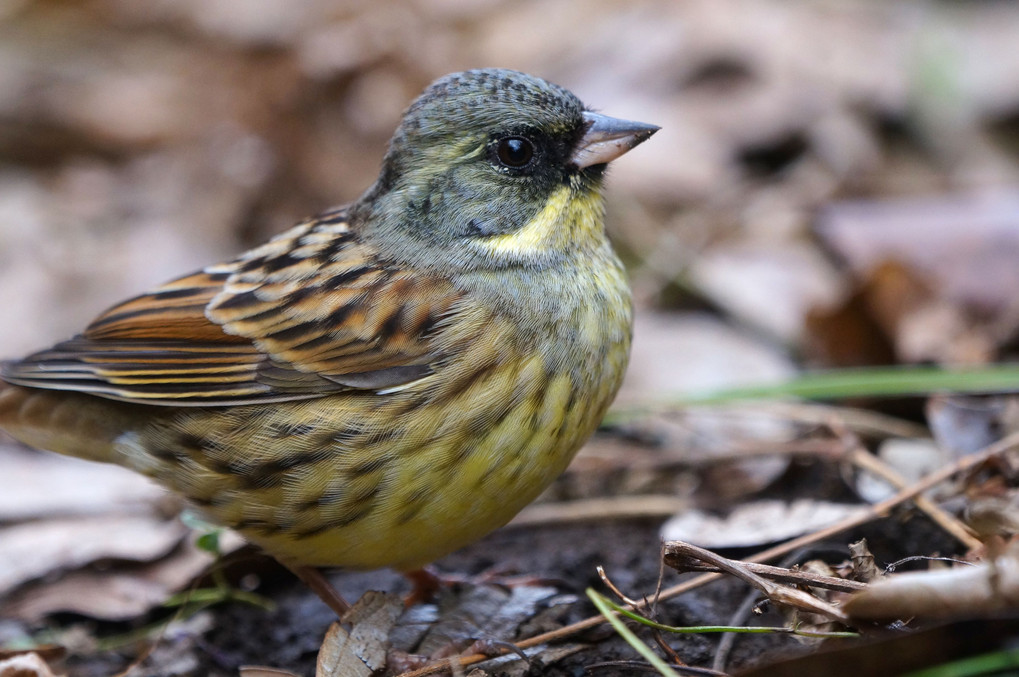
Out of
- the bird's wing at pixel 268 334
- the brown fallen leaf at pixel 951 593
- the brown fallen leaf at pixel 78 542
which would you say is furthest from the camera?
the brown fallen leaf at pixel 78 542

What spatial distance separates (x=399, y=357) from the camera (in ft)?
10.5

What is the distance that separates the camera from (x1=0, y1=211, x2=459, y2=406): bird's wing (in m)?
3.25

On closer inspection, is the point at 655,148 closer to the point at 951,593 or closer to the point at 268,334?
the point at 268,334

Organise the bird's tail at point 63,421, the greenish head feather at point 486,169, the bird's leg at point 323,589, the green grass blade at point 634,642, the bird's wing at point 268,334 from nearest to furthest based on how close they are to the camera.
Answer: the green grass blade at point 634,642, the bird's wing at point 268,334, the greenish head feather at point 486,169, the bird's leg at point 323,589, the bird's tail at point 63,421

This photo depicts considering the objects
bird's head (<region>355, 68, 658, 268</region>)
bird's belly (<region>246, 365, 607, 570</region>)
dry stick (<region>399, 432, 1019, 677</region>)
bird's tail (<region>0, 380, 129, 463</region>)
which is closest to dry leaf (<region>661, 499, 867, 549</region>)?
dry stick (<region>399, 432, 1019, 677</region>)

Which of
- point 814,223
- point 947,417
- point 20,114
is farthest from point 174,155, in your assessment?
point 947,417

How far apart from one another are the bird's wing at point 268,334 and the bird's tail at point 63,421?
5.1 inches

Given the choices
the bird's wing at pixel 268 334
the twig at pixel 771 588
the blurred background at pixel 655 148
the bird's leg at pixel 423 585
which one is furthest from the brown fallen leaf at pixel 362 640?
the blurred background at pixel 655 148

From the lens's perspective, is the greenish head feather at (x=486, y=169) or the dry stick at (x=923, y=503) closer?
the dry stick at (x=923, y=503)

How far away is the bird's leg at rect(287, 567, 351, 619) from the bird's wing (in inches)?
24.2

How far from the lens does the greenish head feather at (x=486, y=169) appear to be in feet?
11.0

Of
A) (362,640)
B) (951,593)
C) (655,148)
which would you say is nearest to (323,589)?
(362,640)

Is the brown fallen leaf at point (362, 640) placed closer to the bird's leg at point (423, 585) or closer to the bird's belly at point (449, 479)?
the bird's belly at point (449, 479)

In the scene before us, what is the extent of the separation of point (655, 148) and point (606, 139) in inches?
151
